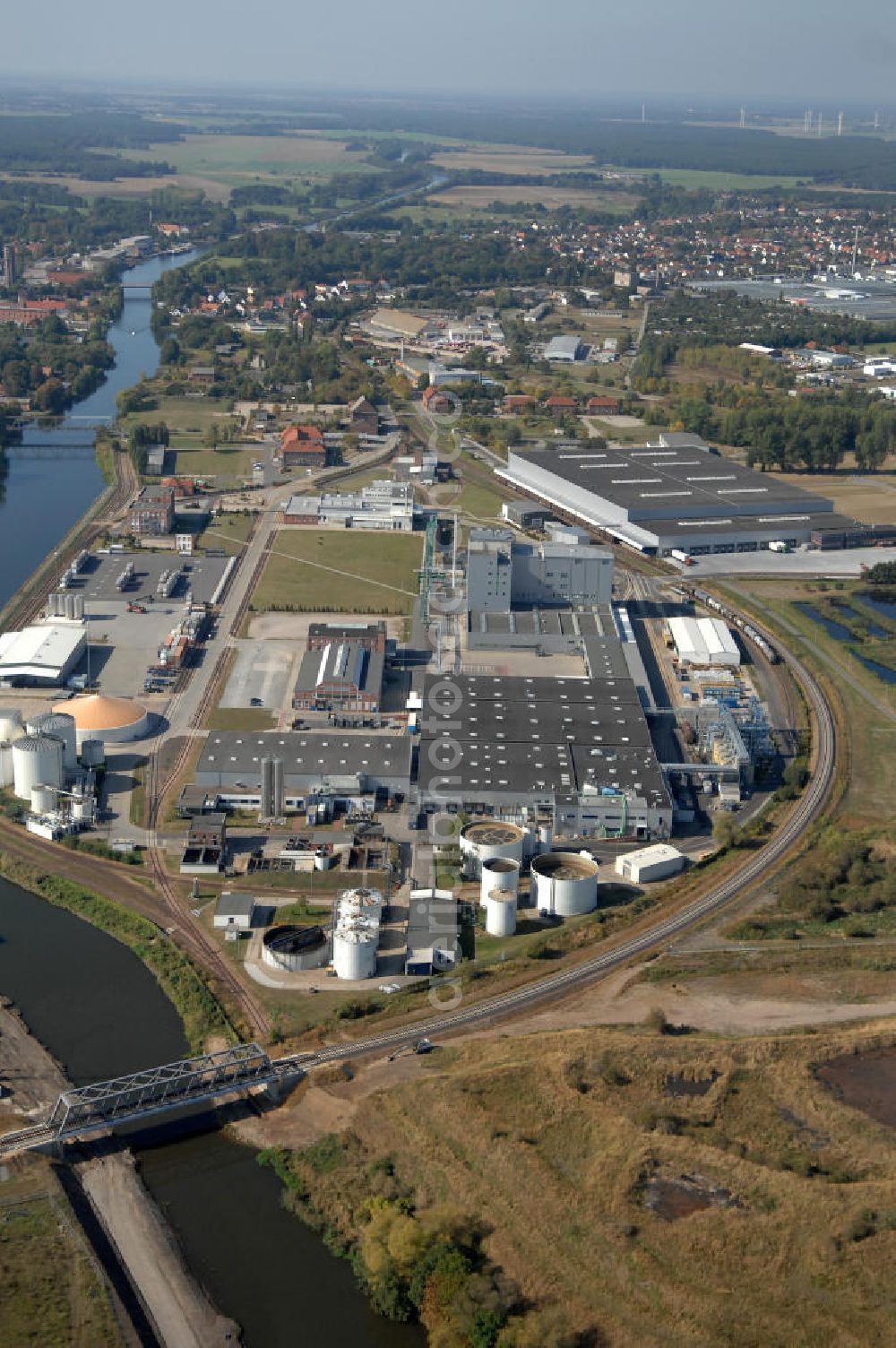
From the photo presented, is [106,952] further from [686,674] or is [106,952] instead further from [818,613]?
[818,613]

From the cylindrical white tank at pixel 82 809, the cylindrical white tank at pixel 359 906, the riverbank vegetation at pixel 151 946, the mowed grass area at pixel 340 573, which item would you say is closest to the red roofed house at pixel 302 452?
the mowed grass area at pixel 340 573

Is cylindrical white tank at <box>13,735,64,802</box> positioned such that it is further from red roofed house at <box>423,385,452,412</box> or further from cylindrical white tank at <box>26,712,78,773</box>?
red roofed house at <box>423,385,452,412</box>

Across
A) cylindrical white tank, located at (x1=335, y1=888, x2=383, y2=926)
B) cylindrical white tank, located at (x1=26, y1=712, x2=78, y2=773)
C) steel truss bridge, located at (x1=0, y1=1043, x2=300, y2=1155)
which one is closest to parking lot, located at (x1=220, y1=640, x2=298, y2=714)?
cylindrical white tank, located at (x1=26, y1=712, x2=78, y2=773)

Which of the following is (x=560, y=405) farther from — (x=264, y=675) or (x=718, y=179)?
(x=718, y=179)

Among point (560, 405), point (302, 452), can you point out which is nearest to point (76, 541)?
point (302, 452)

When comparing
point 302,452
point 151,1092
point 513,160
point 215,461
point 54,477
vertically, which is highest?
point 513,160

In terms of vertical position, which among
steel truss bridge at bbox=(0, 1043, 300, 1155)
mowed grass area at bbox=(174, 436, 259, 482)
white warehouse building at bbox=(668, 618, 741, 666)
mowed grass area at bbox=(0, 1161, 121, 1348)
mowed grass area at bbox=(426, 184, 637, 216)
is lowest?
mowed grass area at bbox=(0, 1161, 121, 1348)

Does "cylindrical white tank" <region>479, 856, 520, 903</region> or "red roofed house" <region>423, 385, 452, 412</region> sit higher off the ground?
"red roofed house" <region>423, 385, 452, 412</region>
